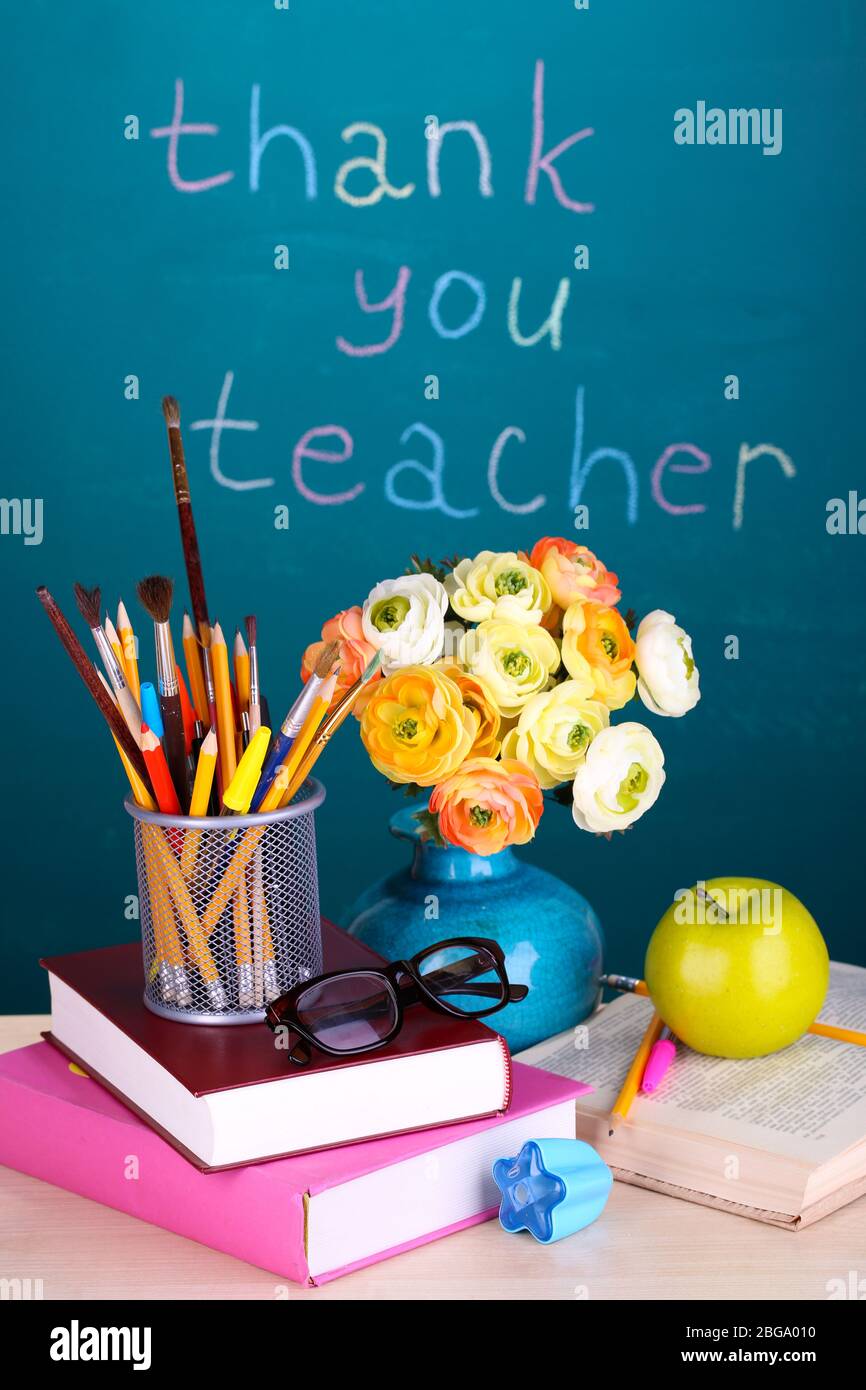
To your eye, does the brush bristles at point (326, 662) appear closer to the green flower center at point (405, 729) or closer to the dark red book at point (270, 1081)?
the green flower center at point (405, 729)

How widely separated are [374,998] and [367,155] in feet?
5.57

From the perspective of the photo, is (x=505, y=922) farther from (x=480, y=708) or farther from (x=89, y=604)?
(x=89, y=604)

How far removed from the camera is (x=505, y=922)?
0.92 m

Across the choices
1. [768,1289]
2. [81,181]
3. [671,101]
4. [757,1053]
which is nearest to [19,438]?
[81,181]

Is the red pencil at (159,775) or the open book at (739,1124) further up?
the red pencil at (159,775)

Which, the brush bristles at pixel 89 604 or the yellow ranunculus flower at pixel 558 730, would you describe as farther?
the yellow ranunculus flower at pixel 558 730

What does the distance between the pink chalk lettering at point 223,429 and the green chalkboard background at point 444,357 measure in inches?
0.5

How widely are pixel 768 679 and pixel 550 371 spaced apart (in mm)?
603

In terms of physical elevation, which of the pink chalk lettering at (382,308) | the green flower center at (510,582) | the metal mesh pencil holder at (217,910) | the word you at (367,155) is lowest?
the metal mesh pencil holder at (217,910)

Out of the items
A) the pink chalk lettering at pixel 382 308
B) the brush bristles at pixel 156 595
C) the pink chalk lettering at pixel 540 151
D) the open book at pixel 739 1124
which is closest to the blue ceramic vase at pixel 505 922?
the open book at pixel 739 1124

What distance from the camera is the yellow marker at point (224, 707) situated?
787 mm
